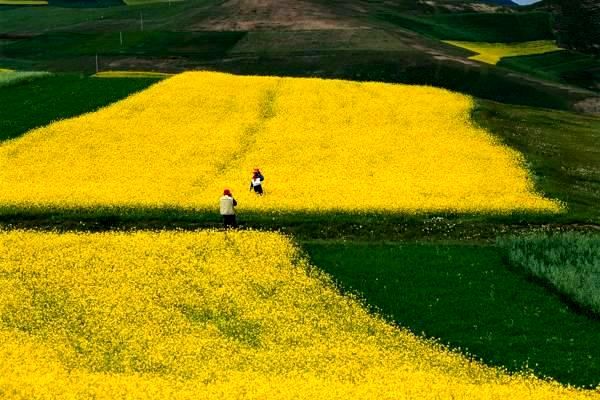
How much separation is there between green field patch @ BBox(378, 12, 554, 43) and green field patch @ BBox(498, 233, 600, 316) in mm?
72228

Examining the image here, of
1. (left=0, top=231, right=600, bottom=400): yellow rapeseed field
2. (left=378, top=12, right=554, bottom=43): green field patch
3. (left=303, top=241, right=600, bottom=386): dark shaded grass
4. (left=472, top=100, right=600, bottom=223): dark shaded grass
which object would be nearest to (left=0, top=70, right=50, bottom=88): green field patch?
(left=472, top=100, right=600, bottom=223): dark shaded grass

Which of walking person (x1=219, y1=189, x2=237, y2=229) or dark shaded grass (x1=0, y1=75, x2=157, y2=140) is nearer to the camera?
walking person (x1=219, y1=189, x2=237, y2=229)

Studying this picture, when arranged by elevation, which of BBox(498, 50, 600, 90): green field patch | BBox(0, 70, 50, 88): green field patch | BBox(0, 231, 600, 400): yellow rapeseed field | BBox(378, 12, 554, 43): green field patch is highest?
BBox(378, 12, 554, 43): green field patch

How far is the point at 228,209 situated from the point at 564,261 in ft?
37.3

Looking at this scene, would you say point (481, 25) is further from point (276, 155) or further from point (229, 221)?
point (229, 221)

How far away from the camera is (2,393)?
15562 mm

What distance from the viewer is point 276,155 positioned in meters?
38.4

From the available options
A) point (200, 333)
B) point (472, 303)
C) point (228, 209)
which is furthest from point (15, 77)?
point (472, 303)

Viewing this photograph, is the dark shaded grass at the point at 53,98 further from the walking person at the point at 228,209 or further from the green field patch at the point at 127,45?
the green field patch at the point at 127,45

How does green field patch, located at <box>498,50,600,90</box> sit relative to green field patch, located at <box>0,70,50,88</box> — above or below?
below

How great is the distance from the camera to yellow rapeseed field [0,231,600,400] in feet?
53.0

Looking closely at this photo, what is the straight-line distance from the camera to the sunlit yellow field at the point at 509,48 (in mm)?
92125

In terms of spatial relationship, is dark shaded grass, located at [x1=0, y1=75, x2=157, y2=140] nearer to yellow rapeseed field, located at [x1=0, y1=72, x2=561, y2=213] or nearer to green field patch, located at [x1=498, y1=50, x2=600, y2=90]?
yellow rapeseed field, located at [x1=0, y1=72, x2=561, y2=213]

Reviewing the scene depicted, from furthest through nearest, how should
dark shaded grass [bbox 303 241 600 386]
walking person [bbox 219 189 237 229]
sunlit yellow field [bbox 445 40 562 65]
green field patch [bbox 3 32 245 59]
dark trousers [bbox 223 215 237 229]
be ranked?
1. sunlit yellow field [bbox 445 40 562 65]
2. green field patch [bbox 3 32 245 59]
3. dark trousers [bbox 223 215 237 229]
4. walking person [bbox 219 189 237 229]
5. dark shaded grass [bbox 303 241 600 386]
